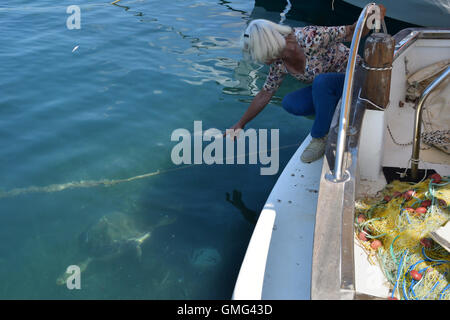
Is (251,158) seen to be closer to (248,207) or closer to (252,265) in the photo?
(248,207)

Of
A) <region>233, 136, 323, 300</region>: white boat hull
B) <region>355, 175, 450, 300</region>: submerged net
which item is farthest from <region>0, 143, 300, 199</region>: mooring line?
<region>355, 175, 450, 300</region>: submerged net

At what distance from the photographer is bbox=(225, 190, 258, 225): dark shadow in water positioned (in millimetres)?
3730

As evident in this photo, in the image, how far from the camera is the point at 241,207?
3871mm

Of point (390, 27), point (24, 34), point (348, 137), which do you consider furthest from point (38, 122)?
point (390, 27)

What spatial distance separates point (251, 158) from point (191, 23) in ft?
16.6

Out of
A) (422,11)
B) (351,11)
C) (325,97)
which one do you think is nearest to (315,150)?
(325,97)

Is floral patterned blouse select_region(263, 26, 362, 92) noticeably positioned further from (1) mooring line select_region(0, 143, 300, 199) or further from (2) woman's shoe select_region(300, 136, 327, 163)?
(1) mooring line select_region(0, 143, 300, 199)

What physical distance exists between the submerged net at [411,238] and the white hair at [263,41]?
1361 mm

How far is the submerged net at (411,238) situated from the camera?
219cm

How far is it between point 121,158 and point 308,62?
2.28 m

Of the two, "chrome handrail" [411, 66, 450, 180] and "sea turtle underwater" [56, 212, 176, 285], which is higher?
"chrome handrail" [411, 66, 450, 180]

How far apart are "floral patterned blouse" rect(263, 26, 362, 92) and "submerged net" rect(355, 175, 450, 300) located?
1.30m

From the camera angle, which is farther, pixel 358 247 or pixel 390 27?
pixel 390 27

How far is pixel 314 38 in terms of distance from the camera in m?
3.37
